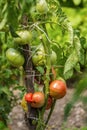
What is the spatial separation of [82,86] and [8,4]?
20.8 inches

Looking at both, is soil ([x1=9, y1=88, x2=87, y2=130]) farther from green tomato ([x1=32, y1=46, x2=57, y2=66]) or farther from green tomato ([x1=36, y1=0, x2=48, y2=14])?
green tomato ([x1=36, y1=0, x2=48, y2=14])

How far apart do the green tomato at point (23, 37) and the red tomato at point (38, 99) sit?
0.79 feet

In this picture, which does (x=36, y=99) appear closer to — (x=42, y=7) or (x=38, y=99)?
(x=38, y=99)

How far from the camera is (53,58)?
2008mm

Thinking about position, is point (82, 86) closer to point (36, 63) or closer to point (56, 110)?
point (36, 63)

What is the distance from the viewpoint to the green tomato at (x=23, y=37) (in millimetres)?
1883

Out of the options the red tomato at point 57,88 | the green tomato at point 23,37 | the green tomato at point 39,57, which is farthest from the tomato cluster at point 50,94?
the green tomato at point 23,37

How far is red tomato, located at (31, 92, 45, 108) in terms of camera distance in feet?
6.49

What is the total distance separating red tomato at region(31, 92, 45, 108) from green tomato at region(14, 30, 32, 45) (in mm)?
240

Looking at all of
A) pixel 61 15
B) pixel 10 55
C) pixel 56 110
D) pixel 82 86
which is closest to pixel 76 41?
pixel 61 15

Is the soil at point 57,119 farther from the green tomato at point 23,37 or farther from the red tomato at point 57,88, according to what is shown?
the green tomato at point 23,37

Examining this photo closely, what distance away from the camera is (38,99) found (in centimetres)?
197

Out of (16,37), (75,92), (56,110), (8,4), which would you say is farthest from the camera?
(56,110)

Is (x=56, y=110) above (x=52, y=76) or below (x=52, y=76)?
below
